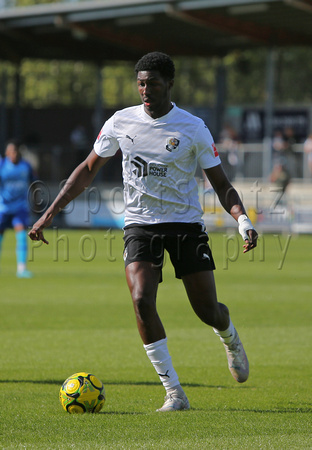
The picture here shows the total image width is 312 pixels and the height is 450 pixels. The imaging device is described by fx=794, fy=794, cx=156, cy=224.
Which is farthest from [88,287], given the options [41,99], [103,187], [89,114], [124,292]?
[41,99]

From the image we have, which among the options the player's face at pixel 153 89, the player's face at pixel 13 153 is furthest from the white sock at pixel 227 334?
the player's face at pixel 13 153

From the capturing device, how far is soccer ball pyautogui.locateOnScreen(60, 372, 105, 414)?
5.86 m

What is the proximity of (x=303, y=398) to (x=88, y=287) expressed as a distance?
347 inches

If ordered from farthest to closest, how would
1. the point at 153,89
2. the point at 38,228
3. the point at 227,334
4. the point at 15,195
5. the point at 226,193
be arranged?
the point at 15,195 < the point at 227,334 < the point at 38,228 < the point at 226,193 < the point at 153,89

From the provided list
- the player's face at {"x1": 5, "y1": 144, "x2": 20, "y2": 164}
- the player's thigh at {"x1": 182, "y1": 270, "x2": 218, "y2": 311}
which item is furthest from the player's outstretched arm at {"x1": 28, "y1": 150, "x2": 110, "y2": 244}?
the player's face at {"x1": 5, "y1": 144, "x2": 20, "y2": 164}

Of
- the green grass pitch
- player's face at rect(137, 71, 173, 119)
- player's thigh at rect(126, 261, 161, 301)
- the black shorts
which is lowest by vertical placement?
the green grass pitch

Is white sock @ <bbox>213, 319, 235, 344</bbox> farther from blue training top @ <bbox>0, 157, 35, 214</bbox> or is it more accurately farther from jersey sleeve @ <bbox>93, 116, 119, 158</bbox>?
blue training top @ <bbox>0, 157, 35, 214</bbox>

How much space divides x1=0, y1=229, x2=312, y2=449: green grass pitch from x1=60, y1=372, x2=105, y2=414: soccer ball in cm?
9

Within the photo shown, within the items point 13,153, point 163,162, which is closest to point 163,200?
point 163,162

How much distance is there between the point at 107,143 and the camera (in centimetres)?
623

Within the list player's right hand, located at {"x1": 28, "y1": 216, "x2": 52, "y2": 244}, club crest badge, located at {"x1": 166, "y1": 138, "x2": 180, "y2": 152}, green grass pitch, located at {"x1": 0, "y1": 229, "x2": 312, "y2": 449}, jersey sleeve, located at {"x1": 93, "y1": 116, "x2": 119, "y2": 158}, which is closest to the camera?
green grass pitch, located at {"x1": 0, "y1": 229, "x2": 312, "y2": 449}

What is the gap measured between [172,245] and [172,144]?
77 cm

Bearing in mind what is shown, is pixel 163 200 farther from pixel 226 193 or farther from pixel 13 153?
pixel 13 153

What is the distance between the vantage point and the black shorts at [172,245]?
19.6 ft
